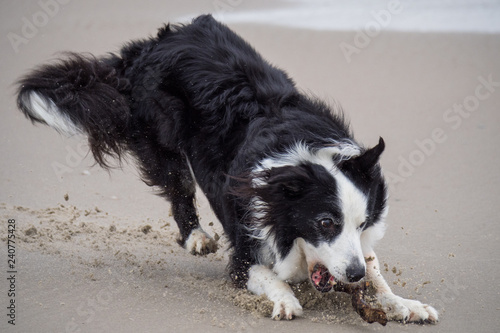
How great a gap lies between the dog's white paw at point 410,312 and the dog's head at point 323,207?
40 cm

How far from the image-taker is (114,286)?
421 cm

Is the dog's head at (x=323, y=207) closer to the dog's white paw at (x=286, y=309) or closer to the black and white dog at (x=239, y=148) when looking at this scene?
the black and white dog at (x=239, y=148)

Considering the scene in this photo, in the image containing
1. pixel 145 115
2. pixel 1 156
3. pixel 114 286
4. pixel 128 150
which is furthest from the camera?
pixel 1 156

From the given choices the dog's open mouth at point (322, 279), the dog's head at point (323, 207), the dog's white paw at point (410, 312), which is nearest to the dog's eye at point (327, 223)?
the dog's head at point (323, 207)

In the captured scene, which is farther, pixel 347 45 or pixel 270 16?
pixel 270 16

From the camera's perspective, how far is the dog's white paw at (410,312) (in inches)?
153

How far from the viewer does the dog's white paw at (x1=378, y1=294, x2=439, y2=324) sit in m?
3.89

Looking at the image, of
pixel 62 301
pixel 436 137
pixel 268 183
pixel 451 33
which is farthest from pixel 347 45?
pixel 62 301

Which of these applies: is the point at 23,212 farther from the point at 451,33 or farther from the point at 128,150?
the point at 451,33

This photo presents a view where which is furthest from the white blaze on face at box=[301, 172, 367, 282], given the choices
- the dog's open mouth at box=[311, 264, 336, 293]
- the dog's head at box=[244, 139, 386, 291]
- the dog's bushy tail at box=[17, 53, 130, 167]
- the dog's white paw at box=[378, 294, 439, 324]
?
the dog's bushy tail at box=[17, 53, 130, 167]

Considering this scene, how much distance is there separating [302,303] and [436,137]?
3.53 meters

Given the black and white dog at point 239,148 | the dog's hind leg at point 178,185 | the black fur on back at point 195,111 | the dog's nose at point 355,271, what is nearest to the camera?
the dog's nose at point 355,271

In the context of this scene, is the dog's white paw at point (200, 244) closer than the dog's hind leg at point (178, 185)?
No

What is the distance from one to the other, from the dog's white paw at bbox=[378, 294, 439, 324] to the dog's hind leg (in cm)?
155
